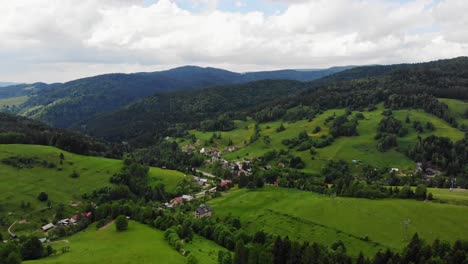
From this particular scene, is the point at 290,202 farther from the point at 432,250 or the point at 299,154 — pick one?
the point at 299,154

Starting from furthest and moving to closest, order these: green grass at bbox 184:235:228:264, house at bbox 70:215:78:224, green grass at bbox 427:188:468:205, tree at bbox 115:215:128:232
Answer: house at bbox 70:215:78:224 → green grass at bbox 427:188:468:205 → tree at bbox 115:215:128:232 → green grass at bbox 184:235:228:264

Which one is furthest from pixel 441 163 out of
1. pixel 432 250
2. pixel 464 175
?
pixel 432 250

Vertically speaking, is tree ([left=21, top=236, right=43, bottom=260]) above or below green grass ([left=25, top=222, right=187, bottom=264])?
above

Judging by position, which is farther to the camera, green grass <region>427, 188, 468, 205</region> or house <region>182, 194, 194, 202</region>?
house <region>182, 194, 194, 202</region>

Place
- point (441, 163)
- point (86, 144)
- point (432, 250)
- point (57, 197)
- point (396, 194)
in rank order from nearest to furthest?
point (432, 250)
point (396, 194)
point (57, 197)
point (441, 163)
point (86, 144)

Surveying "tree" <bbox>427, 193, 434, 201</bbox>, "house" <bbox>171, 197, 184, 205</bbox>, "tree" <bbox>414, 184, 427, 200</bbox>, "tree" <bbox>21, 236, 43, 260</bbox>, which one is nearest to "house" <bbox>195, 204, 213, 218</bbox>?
"house" <bbox>171, 197, 184, 205</bbox>

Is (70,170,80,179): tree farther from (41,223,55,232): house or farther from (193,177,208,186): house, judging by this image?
(193,177,208,186): house

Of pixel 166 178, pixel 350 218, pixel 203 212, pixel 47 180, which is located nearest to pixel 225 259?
pixel 203 212

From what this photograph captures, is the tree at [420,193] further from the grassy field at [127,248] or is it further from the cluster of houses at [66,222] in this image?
the cluster of houses at [66,222]
